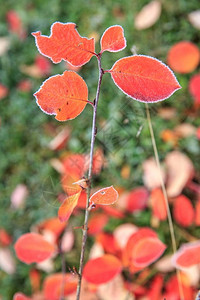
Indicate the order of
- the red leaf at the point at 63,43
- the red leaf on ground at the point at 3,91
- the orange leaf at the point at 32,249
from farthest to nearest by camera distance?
the red leaf on ground at the point at 3,91 → the orange leaf at the point at 32,249 → the red leaf at the point at 63,43

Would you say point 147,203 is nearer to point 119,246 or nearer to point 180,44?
point 119,246

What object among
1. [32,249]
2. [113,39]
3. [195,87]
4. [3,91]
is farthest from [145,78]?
[3,91]

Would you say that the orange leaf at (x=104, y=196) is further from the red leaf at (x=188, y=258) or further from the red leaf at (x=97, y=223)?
the red leaf at (x=97, y=223)

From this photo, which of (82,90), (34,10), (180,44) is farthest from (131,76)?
(34,10)

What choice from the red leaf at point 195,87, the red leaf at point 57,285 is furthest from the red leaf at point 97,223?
the red leaf at point 195,87

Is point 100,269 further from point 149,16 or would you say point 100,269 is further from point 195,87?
point 149,16

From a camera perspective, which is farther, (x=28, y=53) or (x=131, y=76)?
(x=28, y=53)

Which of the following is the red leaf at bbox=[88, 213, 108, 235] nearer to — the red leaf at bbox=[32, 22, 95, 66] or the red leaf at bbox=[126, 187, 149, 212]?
the red leaf at bbox=[126, 187, 149, 212]
